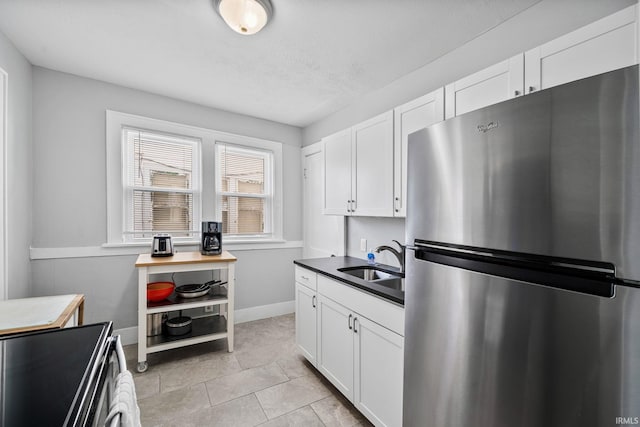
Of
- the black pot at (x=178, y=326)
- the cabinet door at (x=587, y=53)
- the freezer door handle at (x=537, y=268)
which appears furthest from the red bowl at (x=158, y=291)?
the cabinet door at (x=587, y=53)

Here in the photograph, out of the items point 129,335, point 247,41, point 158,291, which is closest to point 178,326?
point 158,291

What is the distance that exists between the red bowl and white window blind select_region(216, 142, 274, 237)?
3.02ft

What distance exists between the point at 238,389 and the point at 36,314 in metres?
1.39

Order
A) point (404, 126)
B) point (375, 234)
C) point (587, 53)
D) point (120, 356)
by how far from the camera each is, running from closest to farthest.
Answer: point (120, 356) → point (587, 53) → point (404, 126) → point (375, 234)

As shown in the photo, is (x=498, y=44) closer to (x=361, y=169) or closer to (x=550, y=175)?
(x=361, y=169)

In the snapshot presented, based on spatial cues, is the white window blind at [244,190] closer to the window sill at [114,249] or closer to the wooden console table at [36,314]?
the window sill at [114,249]

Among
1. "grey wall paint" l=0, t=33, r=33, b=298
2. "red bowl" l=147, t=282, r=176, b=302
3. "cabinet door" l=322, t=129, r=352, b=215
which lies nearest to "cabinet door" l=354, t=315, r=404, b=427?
"cabinet door" l=322, t=129, r=352, b=215

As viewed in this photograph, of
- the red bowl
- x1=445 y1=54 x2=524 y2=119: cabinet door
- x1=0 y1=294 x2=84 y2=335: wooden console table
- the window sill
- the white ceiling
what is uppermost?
the white ceiling

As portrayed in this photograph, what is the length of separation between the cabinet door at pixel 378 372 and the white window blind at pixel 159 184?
2329mm

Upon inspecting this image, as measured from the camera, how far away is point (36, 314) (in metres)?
1.63

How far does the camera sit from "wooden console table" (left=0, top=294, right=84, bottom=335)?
147cm

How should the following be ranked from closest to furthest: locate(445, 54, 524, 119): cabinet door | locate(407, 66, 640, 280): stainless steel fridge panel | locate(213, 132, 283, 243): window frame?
locate(407, 66, 640, 280): stainless steel fridge panel → locate(445, 54, 524, 119): cabinet door → locate(213, 132, 283, 243): window frame

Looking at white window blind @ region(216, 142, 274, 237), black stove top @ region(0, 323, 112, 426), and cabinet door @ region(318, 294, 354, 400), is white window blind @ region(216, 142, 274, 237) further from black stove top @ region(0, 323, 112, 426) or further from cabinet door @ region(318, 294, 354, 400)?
black stove top @ region(0, 323, 112, 426)

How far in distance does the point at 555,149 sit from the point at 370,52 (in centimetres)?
169
